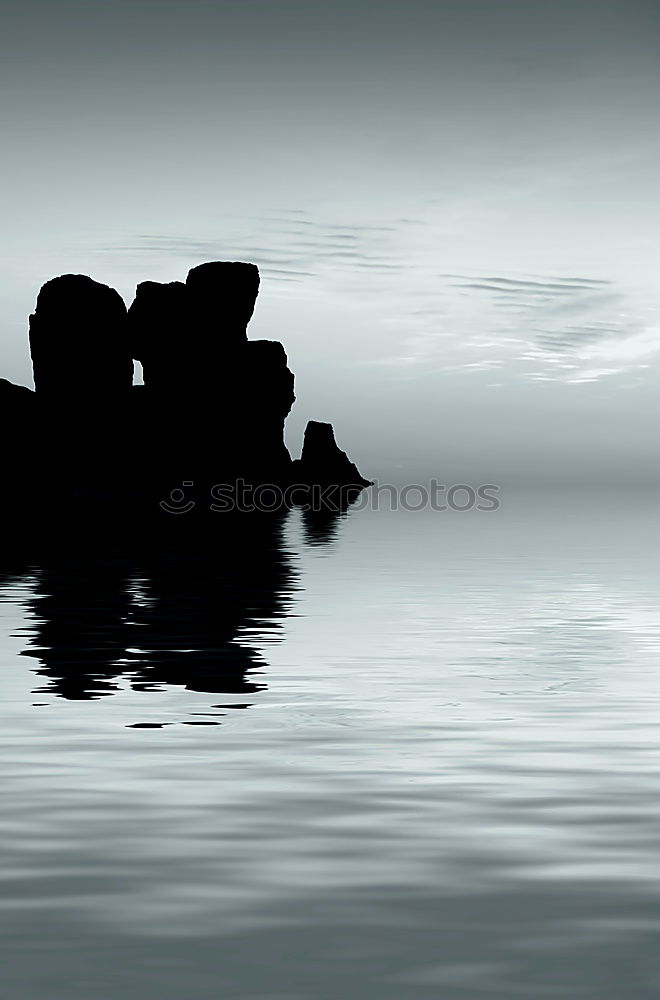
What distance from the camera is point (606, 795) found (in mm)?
13891

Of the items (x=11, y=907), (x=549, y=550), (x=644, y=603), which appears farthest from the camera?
(x=549, y=550)

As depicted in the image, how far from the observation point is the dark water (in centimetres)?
869

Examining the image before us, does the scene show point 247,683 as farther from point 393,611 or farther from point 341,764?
point 393,611

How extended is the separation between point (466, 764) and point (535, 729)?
2820mm

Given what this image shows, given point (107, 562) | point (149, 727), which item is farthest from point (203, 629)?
point (107, 562)

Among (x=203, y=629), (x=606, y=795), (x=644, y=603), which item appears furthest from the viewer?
(x=644, y=603)

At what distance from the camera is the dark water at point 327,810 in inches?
342

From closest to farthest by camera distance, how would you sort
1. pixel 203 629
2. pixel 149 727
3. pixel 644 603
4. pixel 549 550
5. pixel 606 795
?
pixel 606 795
pixel 149 727
pixel 203 629
pixel 644 603
pixel 549 550

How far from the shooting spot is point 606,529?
10731cm

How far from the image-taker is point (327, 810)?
13133 millimetres

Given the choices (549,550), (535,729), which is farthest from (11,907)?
(549,550)

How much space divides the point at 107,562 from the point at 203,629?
91.4ft

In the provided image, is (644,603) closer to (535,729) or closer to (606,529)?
(535,729)

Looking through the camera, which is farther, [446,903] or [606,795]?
[606,795]
